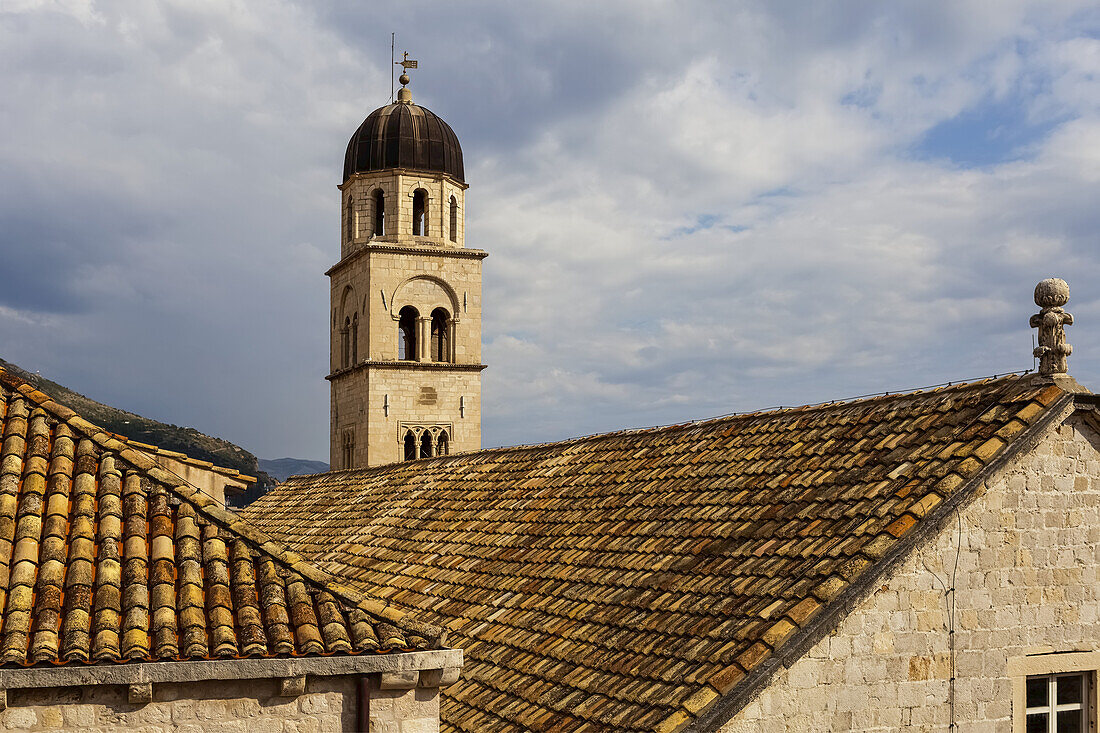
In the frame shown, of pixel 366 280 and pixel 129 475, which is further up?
pixel 366 280

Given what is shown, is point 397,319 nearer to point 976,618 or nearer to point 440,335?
point 440,335

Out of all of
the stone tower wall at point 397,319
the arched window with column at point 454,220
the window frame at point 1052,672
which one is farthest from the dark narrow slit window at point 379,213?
the window frame at point 1052,672

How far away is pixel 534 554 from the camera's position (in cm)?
1274

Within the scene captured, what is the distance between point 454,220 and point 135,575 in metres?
24.3

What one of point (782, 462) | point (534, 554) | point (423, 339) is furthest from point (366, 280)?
point (782, 462)

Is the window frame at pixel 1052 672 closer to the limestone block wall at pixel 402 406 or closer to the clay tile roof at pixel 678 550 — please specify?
A: the clay tile roof at pixel 678 550

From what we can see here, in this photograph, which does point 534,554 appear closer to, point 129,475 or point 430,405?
point 129,475

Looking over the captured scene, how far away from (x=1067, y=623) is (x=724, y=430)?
470 cm

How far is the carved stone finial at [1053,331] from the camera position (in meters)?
9.26

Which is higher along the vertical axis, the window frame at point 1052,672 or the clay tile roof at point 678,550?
the clay tile roof at point 678,550

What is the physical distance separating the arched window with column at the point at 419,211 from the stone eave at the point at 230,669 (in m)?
24.1

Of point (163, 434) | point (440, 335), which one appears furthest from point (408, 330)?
point (163, 434)

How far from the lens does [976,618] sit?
8.67 m

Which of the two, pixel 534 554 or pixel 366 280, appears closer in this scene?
pixel 534 554
